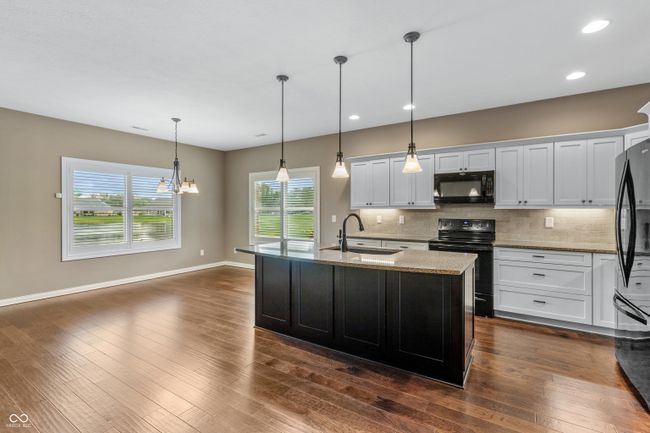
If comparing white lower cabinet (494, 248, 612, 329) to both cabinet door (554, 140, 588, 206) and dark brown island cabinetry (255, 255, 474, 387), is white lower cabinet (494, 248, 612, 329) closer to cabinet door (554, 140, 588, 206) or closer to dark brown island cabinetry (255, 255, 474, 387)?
cabinet door (554, 140, 588, 206)

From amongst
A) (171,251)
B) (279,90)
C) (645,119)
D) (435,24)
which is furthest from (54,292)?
(645,119)

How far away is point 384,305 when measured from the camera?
2.71m

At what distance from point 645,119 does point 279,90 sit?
428 cm

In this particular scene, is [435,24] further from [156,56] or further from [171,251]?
[171,251]

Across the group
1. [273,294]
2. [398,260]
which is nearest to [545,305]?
[398,260]

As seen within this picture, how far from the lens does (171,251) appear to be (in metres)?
6.61

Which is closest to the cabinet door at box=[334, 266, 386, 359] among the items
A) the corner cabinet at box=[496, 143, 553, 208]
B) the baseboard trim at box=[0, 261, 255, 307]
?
the corner cabinet at box=[496, 143, 553, 208]

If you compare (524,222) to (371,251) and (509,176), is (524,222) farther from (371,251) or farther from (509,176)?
(371,251)

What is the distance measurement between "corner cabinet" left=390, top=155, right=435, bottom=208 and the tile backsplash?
0.99 feet

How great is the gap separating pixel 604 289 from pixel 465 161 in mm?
2134

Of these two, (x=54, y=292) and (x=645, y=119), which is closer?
(x=645, y=119)

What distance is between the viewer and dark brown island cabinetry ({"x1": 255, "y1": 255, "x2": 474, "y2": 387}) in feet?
7.99

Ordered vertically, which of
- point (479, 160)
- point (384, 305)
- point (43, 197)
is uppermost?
point (479, 160)

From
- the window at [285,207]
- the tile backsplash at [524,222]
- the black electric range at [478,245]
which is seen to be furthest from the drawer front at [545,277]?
the window at [285,207]
